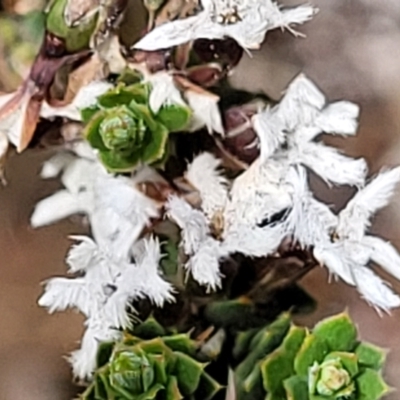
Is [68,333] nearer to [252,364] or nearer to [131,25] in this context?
[252,364]

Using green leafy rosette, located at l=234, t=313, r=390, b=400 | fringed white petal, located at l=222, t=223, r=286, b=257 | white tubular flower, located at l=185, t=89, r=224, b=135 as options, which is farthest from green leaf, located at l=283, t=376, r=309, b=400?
white tubular flower, located at l=185, t=89, r=224, b=135

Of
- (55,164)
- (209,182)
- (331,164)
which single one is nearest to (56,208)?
(55,164)

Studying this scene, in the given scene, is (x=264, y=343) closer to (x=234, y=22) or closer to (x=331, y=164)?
(x=331, y=164)

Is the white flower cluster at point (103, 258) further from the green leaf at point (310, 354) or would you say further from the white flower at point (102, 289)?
the green leaf at point (310, 354)

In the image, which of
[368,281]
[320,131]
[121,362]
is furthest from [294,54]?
[121,362]

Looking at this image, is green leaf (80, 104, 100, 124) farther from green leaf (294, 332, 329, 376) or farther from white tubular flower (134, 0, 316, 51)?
green leaf (294, 332, 329, 376)

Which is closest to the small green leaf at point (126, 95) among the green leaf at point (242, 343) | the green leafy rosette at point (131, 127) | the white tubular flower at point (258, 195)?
the green leafy rosette at point (131, 127)
